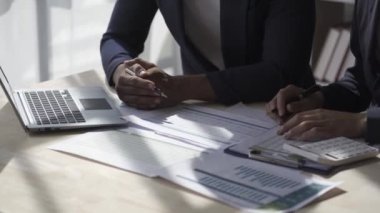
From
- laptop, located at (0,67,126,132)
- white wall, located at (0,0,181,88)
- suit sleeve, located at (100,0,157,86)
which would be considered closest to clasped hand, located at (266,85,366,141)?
laptop, located at (0,67,126,132)

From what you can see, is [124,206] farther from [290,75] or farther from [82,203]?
[290,75]

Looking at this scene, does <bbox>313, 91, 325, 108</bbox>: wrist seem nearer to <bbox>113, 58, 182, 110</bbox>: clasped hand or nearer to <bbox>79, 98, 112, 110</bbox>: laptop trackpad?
<bbox>113, 58, 182, 110</bbox>: clasped hand

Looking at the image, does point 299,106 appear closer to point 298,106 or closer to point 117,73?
point 298,106

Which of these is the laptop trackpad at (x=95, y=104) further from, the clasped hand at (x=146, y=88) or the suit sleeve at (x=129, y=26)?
the suit sleeve at (x=129, y=26)

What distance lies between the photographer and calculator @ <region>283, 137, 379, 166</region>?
3.99 ft

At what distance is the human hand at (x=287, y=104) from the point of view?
4.77ft

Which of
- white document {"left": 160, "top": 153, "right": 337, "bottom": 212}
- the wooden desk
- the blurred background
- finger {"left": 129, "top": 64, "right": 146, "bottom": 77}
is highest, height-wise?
finger {"left": 129, "top": 64, "right": 146, "bottom": 77}

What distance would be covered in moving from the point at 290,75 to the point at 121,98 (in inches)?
16.8

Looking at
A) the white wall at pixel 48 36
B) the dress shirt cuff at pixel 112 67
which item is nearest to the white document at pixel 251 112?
the dress shirt cuff at pixel 112 67

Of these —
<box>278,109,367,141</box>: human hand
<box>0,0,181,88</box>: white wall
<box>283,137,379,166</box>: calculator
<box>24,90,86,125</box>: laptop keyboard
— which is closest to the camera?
<box>283,137,379,166</box>: calculator

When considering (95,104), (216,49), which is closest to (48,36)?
(216,49)

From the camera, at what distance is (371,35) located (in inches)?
65.6

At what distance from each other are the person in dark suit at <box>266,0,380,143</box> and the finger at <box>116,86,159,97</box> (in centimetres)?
27

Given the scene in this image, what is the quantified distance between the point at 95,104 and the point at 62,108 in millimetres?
76
